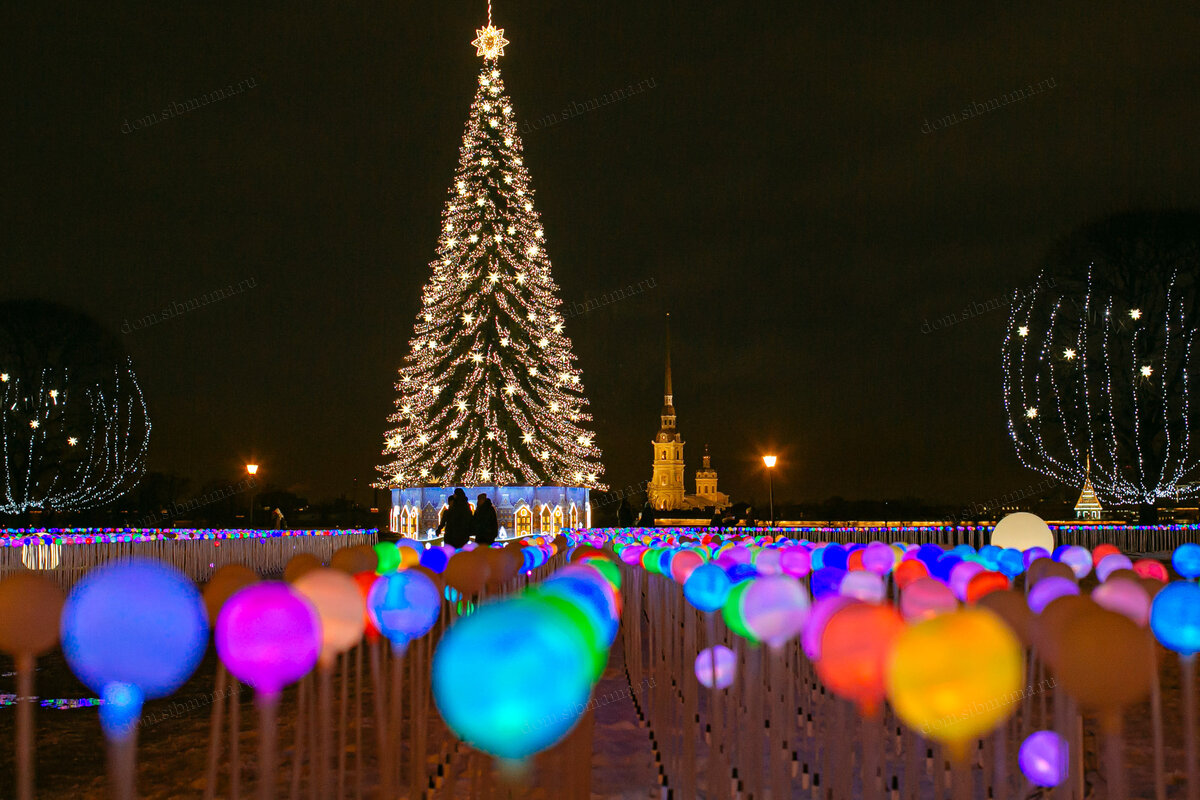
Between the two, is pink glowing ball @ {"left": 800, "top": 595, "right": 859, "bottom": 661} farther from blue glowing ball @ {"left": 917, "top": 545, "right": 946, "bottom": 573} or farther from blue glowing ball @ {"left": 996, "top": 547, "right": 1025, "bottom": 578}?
blue glowing ball @ {"left": 996, "top": 547, "right": 1025, "bottom": 578}

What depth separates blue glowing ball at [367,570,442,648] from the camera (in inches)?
193

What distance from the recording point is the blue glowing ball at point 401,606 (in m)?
4.91

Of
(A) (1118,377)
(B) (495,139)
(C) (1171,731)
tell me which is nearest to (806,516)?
(A) (1118,377)

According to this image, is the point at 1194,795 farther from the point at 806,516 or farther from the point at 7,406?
the point at 806,516

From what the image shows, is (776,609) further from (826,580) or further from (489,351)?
(489,351)

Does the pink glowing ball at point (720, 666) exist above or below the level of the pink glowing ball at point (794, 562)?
below

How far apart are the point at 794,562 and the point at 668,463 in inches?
5264

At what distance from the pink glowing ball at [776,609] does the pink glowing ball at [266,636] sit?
6.75 feet

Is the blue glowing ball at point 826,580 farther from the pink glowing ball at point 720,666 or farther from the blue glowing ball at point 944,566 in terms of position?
the pink glowing ball at point 720,666

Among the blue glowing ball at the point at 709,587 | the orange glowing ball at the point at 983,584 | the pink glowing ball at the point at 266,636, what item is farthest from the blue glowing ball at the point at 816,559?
the pink glowing ball at the point at 266,636

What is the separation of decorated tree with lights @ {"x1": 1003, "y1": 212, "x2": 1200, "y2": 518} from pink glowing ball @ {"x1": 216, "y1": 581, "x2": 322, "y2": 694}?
27.6 metres

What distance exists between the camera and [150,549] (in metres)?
19.5

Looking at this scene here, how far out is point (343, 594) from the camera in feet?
14.1

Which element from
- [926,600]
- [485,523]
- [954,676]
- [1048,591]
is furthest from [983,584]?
[485,523]
